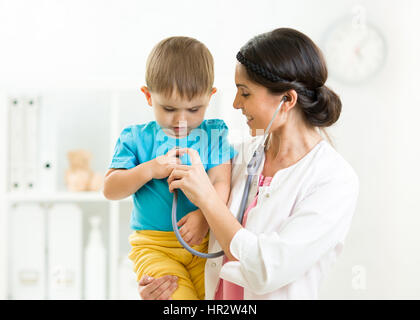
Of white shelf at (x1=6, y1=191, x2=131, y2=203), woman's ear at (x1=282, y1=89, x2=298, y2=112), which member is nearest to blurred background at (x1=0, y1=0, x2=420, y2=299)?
white shelf at (x1=6, y1=191, x2=131, y2=203)

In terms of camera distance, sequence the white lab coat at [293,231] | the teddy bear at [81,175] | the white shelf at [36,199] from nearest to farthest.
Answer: the white lab coat at [293,231]
the white shelf at [36,199]
the teddy bear at [81,175]

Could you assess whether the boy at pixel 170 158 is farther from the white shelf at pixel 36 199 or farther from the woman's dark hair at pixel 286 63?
the white shelf at pixel 36 199

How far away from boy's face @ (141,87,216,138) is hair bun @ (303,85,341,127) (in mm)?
291

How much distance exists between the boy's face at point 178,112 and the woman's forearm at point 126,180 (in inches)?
4.7

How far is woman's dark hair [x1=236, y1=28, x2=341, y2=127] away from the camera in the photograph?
3.75ft

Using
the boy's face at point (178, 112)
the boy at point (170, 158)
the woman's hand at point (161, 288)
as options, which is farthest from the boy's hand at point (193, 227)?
the boy's face at point (178, 112)

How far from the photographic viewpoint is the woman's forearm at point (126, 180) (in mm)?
1155

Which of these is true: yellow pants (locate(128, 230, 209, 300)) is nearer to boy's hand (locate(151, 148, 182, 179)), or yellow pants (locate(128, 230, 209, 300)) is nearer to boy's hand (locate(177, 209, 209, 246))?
boy's hand (locate(177, 209, 209, 246))

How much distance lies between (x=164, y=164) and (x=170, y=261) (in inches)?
10.8

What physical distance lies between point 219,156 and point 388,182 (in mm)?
1771

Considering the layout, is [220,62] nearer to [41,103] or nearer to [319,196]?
[41,103]

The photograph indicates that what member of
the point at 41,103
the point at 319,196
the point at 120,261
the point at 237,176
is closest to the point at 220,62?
the point at 41,103

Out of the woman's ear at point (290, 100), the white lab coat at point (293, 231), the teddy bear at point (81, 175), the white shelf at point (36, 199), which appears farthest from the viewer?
the teddy bear at point (81, 175)

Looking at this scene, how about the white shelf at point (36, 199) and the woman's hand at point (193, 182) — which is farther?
the white shelf at point (36, 199)
